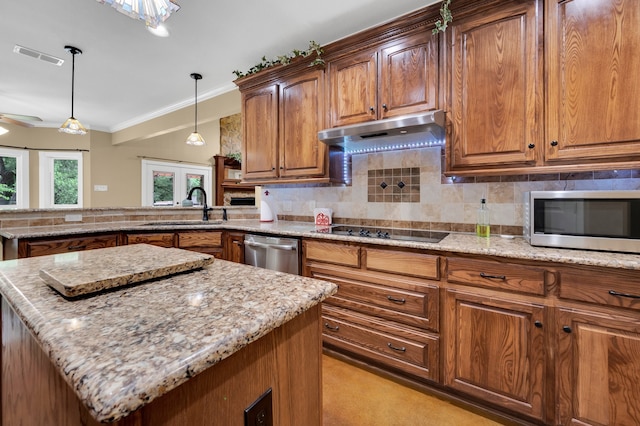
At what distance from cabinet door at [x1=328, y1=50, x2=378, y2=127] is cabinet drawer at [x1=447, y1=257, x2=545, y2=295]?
4.06ft

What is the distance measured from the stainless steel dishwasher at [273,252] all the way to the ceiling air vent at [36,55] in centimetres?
279

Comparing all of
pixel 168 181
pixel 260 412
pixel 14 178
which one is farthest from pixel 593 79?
pixel 14 178

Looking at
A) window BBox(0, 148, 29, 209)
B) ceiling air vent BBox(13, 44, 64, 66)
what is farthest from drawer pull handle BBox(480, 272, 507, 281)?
window BBox(0, 148, 29, 209)

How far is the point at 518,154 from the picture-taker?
1.71 m

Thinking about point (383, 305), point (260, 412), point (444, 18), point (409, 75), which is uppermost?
point (444, 18)

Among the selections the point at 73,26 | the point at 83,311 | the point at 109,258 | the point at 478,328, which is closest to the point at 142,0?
the point at 109,258

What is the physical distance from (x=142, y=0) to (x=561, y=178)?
8.36 ft

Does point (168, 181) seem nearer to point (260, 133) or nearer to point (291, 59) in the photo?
point (260, 133)

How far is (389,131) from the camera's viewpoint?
2.07 metres

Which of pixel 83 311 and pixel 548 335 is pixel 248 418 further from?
pixel 548 335

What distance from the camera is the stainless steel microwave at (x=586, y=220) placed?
1.37 m

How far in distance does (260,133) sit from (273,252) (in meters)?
1.25

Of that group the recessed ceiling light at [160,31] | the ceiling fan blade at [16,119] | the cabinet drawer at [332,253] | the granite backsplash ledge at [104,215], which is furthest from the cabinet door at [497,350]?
the ceiling fan blade at [16,119]

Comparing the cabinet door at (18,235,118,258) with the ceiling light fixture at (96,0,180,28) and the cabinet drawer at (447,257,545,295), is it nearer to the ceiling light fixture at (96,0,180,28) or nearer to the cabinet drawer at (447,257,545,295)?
the ceiling light fixture at (96,0,180,28)
